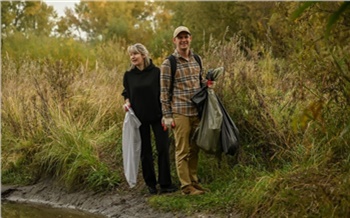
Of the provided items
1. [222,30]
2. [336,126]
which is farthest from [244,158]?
[222,30]

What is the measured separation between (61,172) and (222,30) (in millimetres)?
14734

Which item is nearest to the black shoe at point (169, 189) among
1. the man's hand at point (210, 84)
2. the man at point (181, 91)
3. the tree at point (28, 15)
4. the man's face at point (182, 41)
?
the man at point (181, 91)

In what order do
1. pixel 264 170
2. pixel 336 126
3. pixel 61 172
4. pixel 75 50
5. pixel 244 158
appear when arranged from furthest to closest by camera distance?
pixel 75 50 → pixel 61 172 → pixel 244 158 → pixel 264 170 → pixel 336 126

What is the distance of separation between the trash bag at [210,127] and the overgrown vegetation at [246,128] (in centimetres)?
58

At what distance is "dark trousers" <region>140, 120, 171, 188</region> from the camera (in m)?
9.12

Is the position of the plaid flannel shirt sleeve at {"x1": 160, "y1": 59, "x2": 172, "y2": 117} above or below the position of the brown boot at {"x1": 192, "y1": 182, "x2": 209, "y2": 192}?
above

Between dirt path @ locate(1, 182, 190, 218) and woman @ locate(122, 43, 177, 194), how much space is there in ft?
1.66

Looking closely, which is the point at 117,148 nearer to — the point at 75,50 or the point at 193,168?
the point at 193,168

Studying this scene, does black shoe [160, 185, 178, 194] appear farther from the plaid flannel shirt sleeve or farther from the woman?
the plaid flannel shirt sleeve

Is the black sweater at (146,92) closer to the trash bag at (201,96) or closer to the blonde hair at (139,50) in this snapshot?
the blonde hair at (139,50)

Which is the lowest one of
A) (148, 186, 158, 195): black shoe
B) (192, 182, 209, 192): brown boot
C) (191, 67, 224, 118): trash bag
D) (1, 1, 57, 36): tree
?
(148, 186, 158, 195): black shoe

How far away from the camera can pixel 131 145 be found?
930cm

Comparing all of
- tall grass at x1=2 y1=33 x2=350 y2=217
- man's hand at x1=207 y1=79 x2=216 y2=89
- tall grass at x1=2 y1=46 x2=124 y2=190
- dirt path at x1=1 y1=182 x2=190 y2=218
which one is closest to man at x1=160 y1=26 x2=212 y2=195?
man's hand at x1=207 y1=79 x2=216 y2=89

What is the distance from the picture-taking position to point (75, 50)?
62.8 feet
